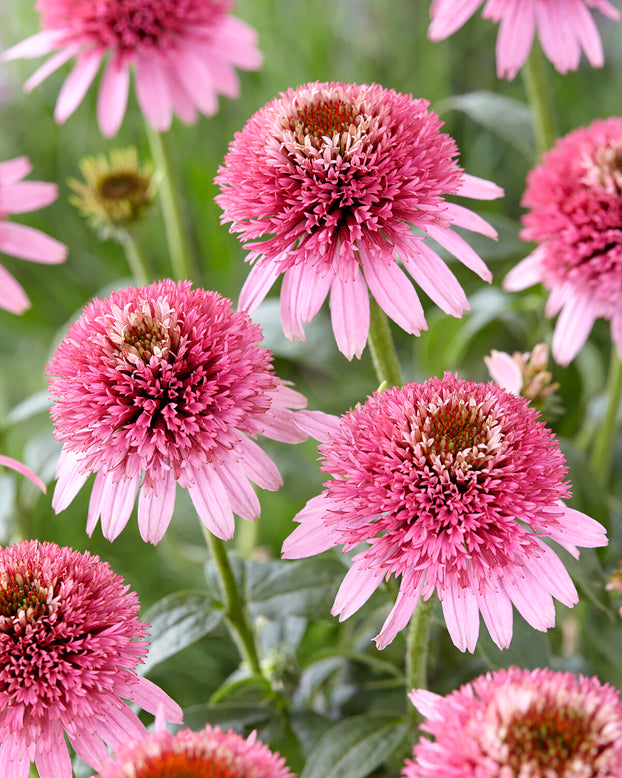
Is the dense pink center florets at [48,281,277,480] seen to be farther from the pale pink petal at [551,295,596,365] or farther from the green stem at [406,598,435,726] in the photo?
the pale pink petal at [551,295,596,365]

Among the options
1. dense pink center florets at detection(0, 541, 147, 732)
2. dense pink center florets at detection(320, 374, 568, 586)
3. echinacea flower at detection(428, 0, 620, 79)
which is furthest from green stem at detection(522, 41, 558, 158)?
dense pink center florets at detection(0, 541, 147, 732)

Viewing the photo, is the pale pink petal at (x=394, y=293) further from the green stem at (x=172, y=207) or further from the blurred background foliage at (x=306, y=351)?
the green stem at (x=172, y=207)

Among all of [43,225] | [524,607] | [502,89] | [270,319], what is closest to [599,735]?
[524,607]

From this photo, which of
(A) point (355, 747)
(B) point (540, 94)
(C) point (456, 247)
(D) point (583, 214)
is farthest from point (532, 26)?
(A) point (355, 747)

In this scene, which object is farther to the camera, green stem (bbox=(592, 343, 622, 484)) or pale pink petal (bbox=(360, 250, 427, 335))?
green stem (bbox=(592, 343, 622, 484))

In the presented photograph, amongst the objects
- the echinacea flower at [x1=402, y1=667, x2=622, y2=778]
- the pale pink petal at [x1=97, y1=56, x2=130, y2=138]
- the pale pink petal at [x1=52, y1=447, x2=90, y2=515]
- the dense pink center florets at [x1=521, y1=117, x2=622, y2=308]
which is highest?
the pale pink petal at [x1=97, y1=56, x2=130, y2=138]

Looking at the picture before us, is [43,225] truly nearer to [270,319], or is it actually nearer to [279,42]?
[279,42]

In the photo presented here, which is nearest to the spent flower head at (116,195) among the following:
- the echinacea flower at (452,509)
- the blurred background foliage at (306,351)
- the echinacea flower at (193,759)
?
the blurred background foliage at (306,351)
